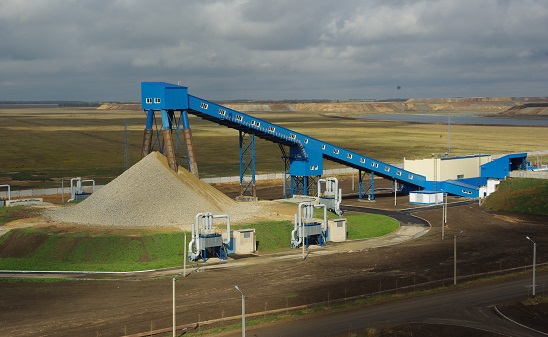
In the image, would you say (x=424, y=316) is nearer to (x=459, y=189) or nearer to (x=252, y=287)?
(x=252, y=287)

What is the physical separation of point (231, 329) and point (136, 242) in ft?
92.3

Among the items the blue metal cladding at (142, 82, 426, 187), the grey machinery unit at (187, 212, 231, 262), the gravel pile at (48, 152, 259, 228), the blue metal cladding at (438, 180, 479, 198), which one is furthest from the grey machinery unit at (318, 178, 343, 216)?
the blue metal cladding at (438, 180, 479, 198)

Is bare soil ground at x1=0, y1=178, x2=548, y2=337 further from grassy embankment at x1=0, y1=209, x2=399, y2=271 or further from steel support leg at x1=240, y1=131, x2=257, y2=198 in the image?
steel support leg at x1=240, y1=131, x2=257, y2=198

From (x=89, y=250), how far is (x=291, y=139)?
4239 cm

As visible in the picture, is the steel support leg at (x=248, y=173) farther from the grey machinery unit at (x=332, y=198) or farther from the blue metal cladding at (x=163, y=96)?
the blue metal cladding at (x=163, y=96)

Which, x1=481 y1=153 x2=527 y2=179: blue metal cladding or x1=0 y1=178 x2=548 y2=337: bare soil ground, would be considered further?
x1=481 y1=153 x2=527 y2=179: blue metal cladding

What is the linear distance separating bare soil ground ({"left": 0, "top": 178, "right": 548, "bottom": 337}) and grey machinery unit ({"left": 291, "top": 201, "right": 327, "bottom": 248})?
408cm

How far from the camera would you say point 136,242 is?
3108 inches

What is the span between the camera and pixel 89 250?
77.6m

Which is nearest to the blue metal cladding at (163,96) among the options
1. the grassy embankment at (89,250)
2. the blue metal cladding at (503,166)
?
the grassy embankment at (89,250)

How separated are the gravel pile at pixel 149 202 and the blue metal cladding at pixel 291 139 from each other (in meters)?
9.14

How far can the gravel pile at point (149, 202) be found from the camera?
86938mm

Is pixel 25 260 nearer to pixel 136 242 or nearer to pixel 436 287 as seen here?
pixel 136 242

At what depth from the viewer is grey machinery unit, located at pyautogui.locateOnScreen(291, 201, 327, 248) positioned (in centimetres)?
8500
